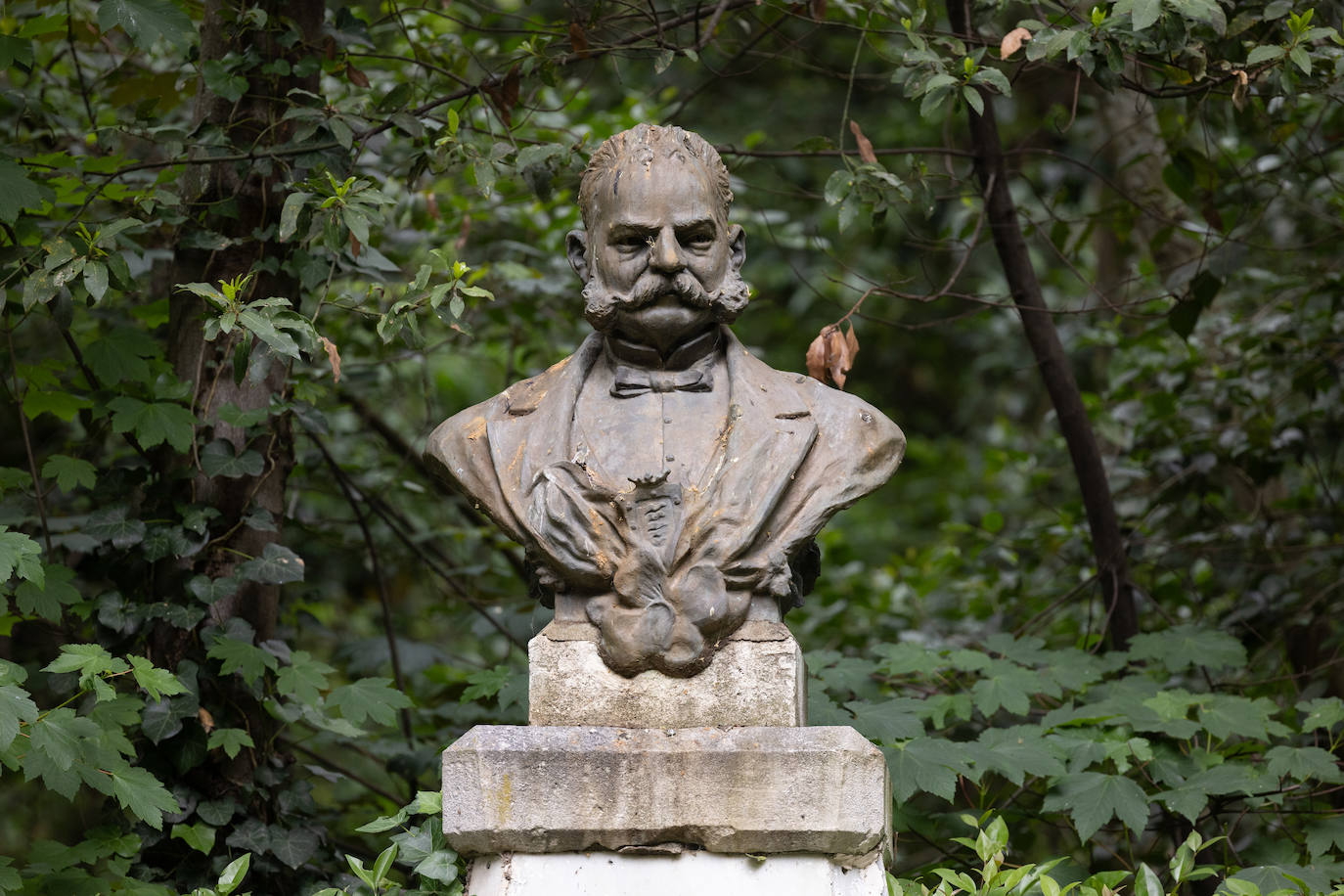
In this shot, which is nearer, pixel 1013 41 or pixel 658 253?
pixel 658 253

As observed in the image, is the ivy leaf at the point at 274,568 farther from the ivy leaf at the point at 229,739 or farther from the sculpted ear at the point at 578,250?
the sculpted ear at the point at 578,250

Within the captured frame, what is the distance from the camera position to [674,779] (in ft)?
11.1

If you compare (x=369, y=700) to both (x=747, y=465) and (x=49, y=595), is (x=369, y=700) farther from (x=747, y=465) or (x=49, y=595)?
(x=747, y=465)

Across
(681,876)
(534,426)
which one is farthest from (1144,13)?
(681,876)

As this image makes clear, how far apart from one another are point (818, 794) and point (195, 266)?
2641 mm

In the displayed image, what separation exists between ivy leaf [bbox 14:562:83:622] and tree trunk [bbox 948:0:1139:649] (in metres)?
3.13

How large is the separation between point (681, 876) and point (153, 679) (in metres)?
1.38

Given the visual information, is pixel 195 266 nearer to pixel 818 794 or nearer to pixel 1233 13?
pixel 818 794

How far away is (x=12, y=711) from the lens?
3496mm

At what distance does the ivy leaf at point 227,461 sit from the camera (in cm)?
457

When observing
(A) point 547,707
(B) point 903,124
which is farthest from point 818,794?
(B) point 903,124

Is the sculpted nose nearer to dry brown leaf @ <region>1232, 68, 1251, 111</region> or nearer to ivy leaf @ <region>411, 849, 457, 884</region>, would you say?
ivy leaf @ <region>411, 849, 457, 884</region>

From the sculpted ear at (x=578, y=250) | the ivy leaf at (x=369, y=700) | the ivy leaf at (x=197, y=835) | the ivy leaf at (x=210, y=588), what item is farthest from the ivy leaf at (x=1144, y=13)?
the ivy leaf at (x=197, y=835)

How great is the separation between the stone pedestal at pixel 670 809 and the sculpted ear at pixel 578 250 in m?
1.09
